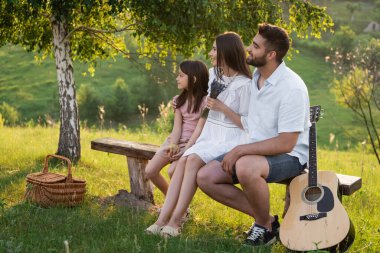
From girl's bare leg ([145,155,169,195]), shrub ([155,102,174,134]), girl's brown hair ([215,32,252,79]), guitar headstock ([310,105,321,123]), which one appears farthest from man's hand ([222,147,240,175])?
shrub ([155,102,174,134])

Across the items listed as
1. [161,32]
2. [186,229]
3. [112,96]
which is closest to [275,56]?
[186,229]

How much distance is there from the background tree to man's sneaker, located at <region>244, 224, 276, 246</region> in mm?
3402

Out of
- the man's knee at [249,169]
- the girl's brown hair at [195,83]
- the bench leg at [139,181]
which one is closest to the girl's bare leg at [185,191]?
the man's knee at [249,169]

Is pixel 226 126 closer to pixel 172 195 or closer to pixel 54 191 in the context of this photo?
pixel 172 195

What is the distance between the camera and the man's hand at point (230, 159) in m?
4.49

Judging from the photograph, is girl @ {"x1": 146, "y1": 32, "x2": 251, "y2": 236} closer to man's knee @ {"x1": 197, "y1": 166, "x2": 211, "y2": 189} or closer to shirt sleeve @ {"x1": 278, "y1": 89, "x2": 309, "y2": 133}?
man's knee @ {"x1": 197, "y1": 166, "x2": 211, "y2": 189}

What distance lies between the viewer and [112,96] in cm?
5647

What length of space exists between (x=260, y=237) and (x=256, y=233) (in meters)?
0.04

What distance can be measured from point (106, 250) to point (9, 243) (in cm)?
67

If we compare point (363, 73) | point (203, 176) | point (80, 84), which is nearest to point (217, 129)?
point (203, 176)

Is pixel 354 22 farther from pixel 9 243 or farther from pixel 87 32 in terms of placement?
pixel 9 243

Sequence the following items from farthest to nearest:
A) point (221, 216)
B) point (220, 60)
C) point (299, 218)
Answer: point (221, 216), point (220, 60), point (299, 218)

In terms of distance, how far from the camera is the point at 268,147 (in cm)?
446

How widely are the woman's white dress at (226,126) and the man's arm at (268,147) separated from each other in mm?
367
